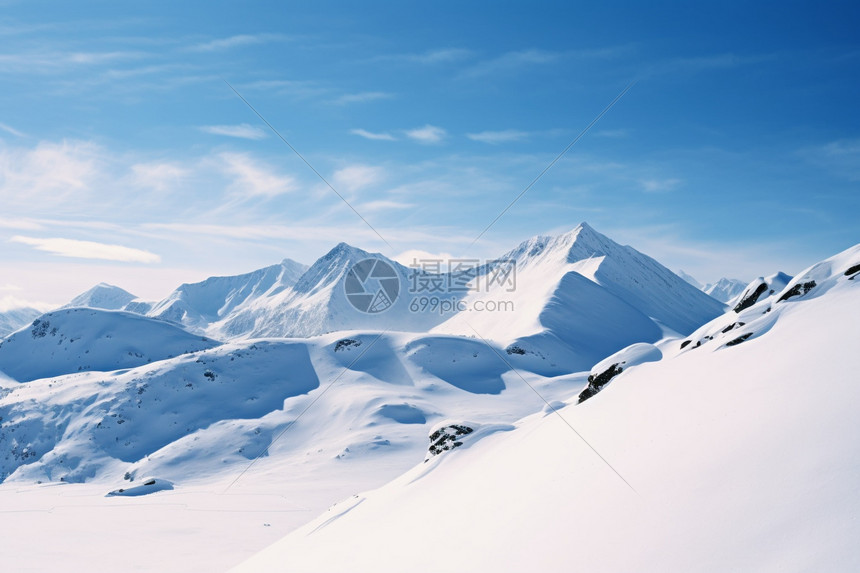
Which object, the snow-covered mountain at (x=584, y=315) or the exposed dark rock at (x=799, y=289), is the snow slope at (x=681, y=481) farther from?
the snow-covered mountain at (x=584, y=315)

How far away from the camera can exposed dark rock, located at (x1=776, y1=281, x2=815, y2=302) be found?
16000 mm

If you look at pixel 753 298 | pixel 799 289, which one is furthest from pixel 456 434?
pixel 753 298

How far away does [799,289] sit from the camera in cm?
1630

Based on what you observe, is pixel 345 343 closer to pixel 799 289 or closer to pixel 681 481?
pixel 799 289

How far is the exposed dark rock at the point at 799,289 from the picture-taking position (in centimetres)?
1600

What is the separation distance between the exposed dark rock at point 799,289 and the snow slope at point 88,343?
110 meters

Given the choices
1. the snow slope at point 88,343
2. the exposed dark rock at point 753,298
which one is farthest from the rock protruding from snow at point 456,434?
the snow slope at point 88,343

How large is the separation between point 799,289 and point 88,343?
421 ft

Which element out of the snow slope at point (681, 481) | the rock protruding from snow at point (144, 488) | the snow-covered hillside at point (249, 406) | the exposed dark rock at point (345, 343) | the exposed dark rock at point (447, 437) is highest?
the exposed dark rock at point (345, 343)

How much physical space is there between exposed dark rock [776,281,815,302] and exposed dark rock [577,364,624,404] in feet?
21.6

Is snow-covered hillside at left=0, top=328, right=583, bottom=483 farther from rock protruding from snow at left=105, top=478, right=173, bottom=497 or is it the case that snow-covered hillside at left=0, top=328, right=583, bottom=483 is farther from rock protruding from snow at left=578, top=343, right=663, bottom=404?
rock protruding from snow at left=578, top=343, right=663, bottom=404

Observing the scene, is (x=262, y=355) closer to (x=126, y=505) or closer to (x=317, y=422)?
(x=317, y=422)

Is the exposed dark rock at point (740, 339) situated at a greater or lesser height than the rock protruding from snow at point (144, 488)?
greater

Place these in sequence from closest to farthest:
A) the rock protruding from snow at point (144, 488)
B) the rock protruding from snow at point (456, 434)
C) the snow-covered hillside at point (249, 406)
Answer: the rock protruding from snow at point (456, 434) → the rock protruding from snow at point (144, 488) → the snow-covered hillside at point (249, 406)
